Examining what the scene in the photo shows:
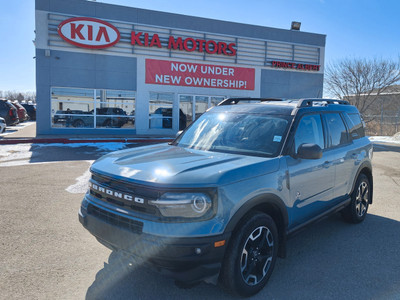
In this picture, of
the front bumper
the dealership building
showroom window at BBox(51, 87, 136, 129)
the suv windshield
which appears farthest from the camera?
showroom window at BBox(51, 87, 136, 129)

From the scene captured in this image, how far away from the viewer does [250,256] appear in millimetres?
3023

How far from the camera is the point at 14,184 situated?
685 centimetres

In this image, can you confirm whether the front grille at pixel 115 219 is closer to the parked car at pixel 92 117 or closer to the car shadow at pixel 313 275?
the car shadow at pixel 313 275

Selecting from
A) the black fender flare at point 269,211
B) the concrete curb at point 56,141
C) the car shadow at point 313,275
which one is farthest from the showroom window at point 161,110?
the black fender flare at point 269,211

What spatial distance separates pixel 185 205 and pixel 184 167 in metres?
0.43

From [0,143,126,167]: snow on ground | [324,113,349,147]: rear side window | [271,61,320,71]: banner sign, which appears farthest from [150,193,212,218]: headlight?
[271,61,320,71]: banner sign

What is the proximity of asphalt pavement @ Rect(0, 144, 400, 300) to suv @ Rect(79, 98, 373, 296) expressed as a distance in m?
0.40

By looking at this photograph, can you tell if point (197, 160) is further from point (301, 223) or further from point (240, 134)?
point (301, 223)

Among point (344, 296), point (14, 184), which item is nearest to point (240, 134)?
point (344, 296)

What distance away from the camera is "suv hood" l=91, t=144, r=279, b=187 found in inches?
107

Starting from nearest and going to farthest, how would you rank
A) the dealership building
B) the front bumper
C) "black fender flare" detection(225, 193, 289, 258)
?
the front bumper
"black fender flare" detection(225, 193, 289, 258)
the dealership building

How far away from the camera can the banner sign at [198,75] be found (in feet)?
59.4

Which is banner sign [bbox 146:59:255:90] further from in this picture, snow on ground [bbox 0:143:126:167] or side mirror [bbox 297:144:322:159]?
side mirror [bbox 297:144:322:159]

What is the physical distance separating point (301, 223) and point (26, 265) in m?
3.03
